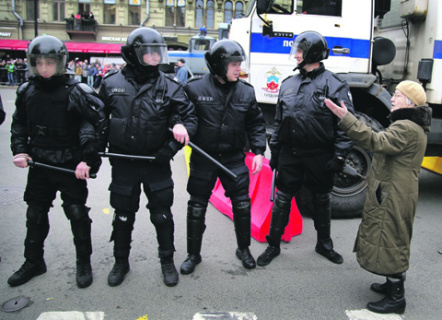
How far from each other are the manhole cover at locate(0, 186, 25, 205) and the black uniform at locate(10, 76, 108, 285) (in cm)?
214

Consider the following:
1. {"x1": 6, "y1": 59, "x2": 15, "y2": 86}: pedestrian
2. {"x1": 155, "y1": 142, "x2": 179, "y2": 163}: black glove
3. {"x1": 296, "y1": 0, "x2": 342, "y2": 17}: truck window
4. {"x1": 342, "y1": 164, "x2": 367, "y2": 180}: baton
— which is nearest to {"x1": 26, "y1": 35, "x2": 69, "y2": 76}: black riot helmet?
{"x1": 155, "y1": 142, "x2": 179, "y2": 163}: black glove

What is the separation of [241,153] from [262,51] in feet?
6.65

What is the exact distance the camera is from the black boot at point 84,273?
10.2 feet

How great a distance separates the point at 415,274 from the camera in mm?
3518

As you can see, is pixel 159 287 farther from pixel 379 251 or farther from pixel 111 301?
pixel 379 251

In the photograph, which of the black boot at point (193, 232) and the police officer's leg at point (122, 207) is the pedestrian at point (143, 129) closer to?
the police officer's leg at point (122, 207)

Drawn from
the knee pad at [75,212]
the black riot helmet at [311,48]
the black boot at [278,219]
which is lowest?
the black boot at [278,219]

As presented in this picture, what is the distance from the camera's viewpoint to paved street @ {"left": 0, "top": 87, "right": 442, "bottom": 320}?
2.86 metres

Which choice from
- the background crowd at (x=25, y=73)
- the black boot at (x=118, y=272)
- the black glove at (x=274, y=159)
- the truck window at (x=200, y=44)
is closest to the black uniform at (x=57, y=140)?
the black boot at (x=118, y=272)

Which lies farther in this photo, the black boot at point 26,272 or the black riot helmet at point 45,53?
the black boot at point 26,272

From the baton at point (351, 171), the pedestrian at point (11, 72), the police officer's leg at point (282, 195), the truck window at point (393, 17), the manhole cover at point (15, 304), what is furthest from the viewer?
the pedestrian at point (11, 72)

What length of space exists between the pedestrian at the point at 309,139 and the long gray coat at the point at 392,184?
652 millimetres

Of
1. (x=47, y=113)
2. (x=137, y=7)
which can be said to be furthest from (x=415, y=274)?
(x=137, y=7)

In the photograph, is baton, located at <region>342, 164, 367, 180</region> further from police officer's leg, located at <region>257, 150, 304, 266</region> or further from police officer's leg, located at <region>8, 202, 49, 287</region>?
police officer's leg, located at <region>8, 202, 49, 287</region>
